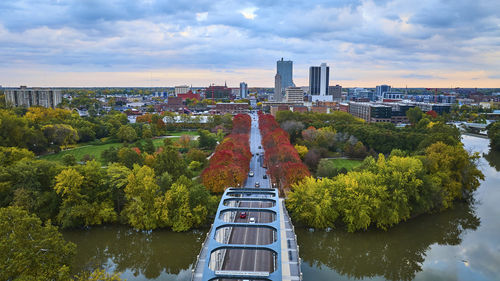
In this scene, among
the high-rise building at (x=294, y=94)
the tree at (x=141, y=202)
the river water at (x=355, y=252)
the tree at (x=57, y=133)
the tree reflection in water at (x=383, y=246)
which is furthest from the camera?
the high-rise building at (x=294, y=94)

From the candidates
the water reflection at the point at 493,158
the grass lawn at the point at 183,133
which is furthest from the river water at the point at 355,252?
the grass lawn at the point at 183,133

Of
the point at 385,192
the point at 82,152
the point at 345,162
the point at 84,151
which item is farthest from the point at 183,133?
the point at 385,192

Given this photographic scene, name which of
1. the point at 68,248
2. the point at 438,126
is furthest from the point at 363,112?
the point at 68,248

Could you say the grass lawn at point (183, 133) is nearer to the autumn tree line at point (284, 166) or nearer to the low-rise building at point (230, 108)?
the autumn tree line at point (284, 166)

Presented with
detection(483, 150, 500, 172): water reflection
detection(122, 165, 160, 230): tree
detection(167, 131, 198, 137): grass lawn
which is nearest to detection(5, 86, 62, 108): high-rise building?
detection(167, 131, 198, 137): grass lawn

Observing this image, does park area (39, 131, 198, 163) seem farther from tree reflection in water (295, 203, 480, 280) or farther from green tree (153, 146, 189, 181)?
tree reflection in water (295, 203, 480, 280)

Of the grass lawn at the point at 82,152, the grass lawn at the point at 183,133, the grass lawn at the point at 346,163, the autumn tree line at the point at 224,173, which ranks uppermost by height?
the autumn tree line at the point at 224,173

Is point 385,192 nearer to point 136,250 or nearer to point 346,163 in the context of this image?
point 346,163
